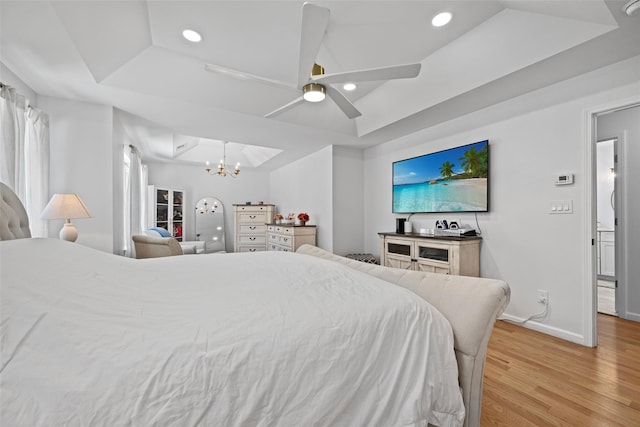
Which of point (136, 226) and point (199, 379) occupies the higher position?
point (136, 226)

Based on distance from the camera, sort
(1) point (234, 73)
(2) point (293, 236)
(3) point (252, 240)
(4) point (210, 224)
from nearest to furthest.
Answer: (1) point (234, 73) → (2) point (293, 236) → (3) point (252, 240) → (4) point (210, 224)

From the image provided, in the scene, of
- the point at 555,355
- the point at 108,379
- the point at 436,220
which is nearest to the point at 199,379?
the point at 108,379

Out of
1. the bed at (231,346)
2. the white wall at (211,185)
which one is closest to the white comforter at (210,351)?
the bed at (231,346)

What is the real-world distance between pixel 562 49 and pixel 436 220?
2104 mm

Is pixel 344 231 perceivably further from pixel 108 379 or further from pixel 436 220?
pixel 108 379

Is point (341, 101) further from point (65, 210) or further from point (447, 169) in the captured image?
point (65, 210)

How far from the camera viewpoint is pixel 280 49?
8.10ft

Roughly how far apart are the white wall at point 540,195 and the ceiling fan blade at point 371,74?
65.3 inches

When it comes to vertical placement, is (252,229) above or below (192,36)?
below

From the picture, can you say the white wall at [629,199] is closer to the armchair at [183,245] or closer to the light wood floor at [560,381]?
the light wood floor at [560,381]

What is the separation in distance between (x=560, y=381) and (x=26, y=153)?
183 inches

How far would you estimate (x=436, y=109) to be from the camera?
3094 mm

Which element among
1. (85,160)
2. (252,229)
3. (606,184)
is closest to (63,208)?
(85,160)

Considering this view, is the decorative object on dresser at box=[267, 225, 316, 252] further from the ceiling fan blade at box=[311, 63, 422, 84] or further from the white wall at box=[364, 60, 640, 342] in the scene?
the ceiling fan blade at box=[311, 63, 422, 84]
